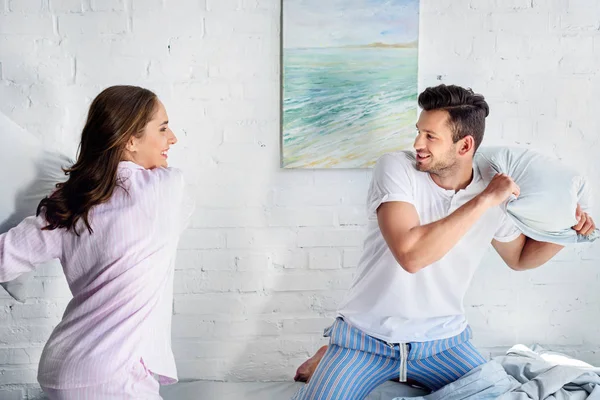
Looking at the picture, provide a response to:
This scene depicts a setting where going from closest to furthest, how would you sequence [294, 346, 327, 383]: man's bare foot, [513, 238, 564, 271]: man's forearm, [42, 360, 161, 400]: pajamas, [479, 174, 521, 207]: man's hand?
[42, 360, 161, 400]: pajamas, [479, 174, 521, 207]: man's hand, [513, 238, 564, 271]: man's forearm, [294, 346, 327, 383]: man's bare foot

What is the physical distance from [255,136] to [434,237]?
0.91 metres

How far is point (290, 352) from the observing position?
8.66 feet

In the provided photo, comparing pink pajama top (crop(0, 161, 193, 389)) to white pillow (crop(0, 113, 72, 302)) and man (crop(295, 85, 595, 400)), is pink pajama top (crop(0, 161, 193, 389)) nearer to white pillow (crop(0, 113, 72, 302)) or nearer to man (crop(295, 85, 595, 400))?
white pillow (crop(0, 113, 72, 302))

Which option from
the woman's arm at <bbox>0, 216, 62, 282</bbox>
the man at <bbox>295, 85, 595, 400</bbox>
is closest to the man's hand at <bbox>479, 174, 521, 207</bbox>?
the man at <bbox>295, 85, 595, 400</bbox>

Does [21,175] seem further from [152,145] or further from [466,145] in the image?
[466,145]

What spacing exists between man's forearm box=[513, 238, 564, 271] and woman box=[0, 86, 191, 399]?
1.24m

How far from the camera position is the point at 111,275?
1.69 meters

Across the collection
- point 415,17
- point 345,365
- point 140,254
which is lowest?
point 345,365

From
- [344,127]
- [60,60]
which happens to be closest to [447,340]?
[344,127]

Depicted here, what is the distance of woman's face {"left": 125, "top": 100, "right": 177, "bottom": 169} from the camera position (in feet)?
6.15

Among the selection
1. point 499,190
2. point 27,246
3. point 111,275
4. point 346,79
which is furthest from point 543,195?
point 27,246

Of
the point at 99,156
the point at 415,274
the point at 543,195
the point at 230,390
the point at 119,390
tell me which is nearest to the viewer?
the point at 119,390

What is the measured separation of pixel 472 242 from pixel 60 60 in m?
1.64

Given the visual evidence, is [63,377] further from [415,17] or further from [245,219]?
[415,17]
